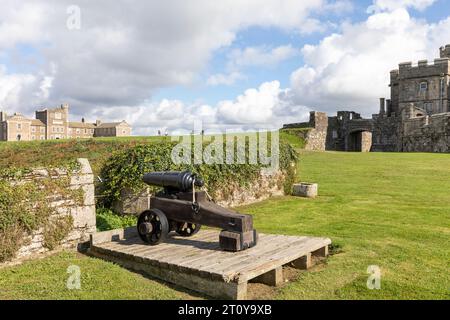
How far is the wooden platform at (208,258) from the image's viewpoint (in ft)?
16.5

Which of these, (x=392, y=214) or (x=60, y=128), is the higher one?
(x=60, y=128)

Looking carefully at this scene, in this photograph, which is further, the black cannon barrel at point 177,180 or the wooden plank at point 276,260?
the black cannon barrel at point 177,180

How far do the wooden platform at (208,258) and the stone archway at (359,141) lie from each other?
39025mm

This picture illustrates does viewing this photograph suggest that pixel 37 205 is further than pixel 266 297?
Yes

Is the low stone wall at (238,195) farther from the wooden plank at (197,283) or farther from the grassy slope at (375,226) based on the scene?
the wooden plank at (197,283)

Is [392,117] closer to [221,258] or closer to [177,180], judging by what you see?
[177,180]

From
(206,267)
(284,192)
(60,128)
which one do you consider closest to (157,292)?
(206,267)

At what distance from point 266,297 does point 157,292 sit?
4.84ft

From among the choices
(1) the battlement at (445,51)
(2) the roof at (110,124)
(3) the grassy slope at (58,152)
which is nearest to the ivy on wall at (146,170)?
(3) the grassy slope at (58,152)

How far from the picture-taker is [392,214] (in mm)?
9734

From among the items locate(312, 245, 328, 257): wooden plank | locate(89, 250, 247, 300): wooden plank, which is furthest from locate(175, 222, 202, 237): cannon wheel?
locate(312, 245, 328, 257): wooden plank

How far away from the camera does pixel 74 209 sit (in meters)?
7.62
